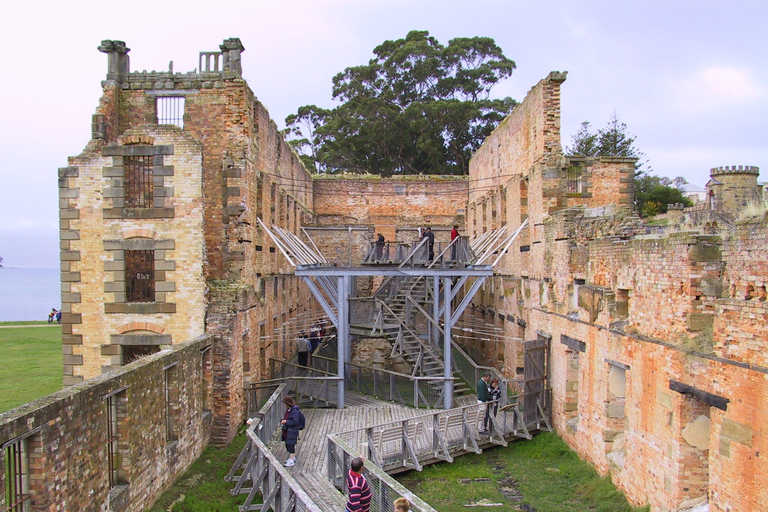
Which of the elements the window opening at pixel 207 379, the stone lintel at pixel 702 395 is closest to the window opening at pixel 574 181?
the stone lintel at pixel 702 395

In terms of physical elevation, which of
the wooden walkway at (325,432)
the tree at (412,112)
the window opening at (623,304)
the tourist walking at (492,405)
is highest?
the tree at (412,112)

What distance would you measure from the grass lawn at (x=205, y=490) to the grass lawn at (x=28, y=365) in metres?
6.11

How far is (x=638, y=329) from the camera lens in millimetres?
9969

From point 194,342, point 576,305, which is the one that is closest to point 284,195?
point 194,342

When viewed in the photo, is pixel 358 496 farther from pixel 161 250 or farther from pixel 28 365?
pixel 28 365

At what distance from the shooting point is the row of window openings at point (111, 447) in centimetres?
650

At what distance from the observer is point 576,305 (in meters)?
13.1

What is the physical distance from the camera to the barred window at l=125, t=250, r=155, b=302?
46.4 feet

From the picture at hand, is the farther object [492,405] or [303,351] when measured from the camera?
[303,351]

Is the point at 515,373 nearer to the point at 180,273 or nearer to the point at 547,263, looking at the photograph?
the point at 547,263

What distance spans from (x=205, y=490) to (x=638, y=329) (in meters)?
8.11

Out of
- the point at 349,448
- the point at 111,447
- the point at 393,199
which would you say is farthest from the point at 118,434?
the point at 393,199

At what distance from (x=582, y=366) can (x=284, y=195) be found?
1203 centimetres

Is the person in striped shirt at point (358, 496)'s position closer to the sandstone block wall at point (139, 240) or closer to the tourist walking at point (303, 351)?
the sandstone block wall at point (139, 240)
